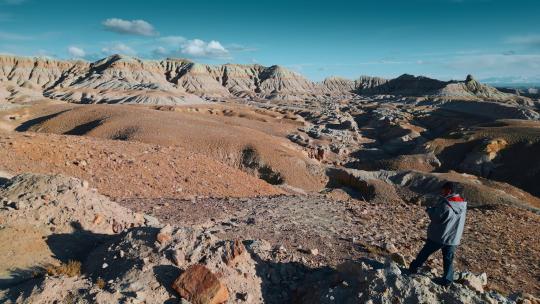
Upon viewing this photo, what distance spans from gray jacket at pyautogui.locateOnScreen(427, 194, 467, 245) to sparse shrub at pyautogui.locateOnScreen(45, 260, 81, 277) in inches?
273

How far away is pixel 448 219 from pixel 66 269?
291 inches

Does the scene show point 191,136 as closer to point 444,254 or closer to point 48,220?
point 48,220

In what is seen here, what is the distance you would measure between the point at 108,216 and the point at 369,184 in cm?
2978

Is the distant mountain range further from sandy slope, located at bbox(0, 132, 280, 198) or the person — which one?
the person

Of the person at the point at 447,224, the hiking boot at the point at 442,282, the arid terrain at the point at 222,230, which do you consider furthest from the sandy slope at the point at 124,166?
the hiking boot at the point at 442,282

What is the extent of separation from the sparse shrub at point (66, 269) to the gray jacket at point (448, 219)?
6924 mm

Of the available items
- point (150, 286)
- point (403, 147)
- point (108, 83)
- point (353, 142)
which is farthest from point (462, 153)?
point (108, 83)

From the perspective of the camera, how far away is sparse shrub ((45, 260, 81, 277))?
7.60 meters

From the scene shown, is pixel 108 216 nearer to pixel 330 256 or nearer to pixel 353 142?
pixel 330 256

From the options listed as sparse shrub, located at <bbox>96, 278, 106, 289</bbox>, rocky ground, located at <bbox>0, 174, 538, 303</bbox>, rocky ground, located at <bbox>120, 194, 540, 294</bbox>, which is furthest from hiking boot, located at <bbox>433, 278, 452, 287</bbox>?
sparse shrub, located at <bbox>96, 278, 106, 289</bbox>

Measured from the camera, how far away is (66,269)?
7.71m

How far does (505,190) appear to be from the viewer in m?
37.7

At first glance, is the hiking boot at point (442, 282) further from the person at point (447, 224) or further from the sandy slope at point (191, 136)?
the sandy slope at point (191, 136)

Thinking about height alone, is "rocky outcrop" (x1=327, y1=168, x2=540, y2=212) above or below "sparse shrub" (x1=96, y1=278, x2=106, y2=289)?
below
